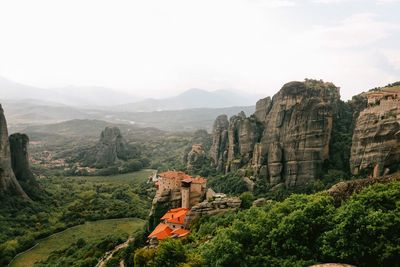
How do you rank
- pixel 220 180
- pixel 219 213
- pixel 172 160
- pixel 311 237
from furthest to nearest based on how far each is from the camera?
pixel 172 160
pixel 220 180
pixel 219 213
pixel 311 237

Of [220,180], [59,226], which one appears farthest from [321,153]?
[59,226]

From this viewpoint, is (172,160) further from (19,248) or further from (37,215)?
(19,248)

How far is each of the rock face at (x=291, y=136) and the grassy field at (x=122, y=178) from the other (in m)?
41.9

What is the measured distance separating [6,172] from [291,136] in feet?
178

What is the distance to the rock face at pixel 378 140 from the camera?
46906 mm

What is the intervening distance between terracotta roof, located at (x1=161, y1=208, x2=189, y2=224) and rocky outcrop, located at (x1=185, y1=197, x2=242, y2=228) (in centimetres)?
119

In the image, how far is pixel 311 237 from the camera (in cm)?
2366

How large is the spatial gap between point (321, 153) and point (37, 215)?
169 feet

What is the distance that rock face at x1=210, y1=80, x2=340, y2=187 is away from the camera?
59844 millimetres

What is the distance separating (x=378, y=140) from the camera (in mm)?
49000

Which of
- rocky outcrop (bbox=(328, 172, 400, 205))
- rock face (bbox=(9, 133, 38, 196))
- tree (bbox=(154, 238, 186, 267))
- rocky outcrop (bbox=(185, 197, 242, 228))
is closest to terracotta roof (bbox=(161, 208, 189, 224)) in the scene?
rocky outcrop (bbox=(185, 197, 242, 228))

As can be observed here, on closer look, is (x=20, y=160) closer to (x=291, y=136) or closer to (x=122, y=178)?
(x=122, y=178)

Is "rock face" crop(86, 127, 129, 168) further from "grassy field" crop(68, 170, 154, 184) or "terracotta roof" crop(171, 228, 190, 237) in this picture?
"terracotta roof" crop(171, 228, 190, 237)

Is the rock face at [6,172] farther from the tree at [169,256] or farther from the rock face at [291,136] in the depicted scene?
the tree at [169,256]
